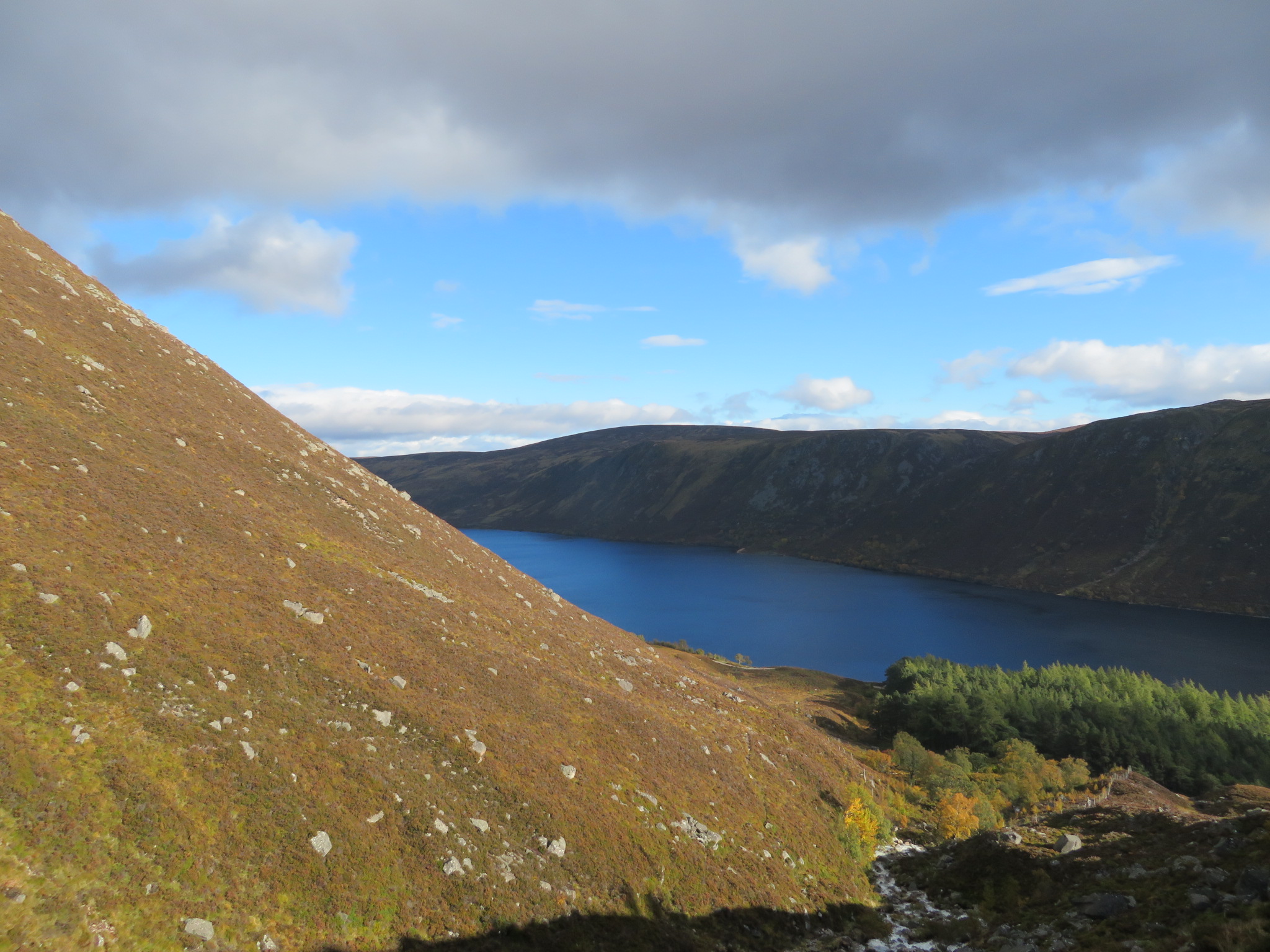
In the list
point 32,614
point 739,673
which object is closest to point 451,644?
point 32,614

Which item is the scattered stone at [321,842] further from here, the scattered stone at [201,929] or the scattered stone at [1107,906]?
the scattered stone at [1107,906]

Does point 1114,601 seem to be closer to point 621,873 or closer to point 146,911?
point 621,873

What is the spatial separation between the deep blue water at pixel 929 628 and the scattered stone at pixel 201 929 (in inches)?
4284

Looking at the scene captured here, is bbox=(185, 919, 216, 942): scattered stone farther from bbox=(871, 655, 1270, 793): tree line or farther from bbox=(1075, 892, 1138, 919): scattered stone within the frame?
bbox=(871, 655, 1270, 793): tree line

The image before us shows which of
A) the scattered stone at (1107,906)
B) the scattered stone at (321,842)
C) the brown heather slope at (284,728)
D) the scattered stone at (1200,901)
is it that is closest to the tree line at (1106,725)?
the brown heather slope at (284,728)

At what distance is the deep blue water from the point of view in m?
113

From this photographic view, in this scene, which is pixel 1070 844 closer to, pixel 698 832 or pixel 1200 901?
pixel 1200 901

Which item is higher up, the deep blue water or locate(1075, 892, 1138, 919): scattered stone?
locate(1075, 892, 1138, 919): scattered stone

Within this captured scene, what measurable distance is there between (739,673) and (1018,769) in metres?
39.4

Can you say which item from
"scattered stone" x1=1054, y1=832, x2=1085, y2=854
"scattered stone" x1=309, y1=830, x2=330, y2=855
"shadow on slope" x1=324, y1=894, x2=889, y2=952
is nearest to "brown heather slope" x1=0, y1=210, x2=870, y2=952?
"scattered stone" x1=309, y1=830, x2=330, y2=855

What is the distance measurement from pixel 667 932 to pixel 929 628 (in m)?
135

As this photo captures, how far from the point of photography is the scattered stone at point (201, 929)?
46.0ft

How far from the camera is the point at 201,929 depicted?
14.1 m

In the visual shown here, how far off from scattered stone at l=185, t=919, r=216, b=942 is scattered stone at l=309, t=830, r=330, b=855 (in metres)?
3.30
